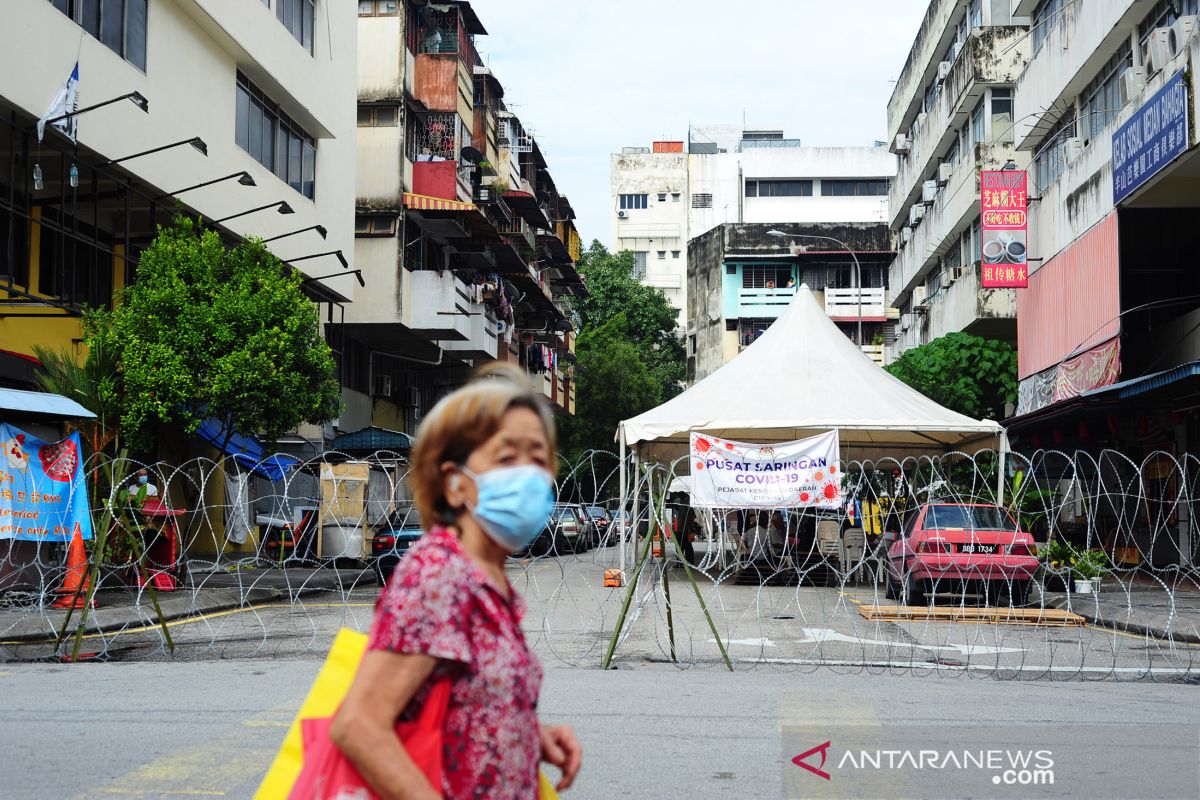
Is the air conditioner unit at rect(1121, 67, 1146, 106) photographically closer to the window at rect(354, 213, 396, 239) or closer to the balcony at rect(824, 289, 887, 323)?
the window at rect(354, 213, 396, 239)

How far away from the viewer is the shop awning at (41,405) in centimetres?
1494

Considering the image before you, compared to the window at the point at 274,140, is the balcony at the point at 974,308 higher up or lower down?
lower down

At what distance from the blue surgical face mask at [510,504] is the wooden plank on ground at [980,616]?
1291cm

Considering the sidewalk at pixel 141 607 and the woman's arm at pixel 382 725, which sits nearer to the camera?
the woman's arm at pixel 382 725

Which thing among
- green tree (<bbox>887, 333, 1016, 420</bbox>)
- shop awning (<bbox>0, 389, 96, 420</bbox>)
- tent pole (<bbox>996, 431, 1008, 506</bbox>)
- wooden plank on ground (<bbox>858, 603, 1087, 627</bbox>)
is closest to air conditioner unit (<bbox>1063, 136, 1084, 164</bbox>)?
green tree (<bbox>887, 333, 1016, 420</bbox>)

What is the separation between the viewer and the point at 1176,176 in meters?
21.1

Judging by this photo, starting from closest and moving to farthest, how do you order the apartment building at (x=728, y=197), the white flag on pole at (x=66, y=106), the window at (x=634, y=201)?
the white flag on pole at (x=66, y=106)
the apartment building at (x=728, y=197)
the window at (x=634, y=201)

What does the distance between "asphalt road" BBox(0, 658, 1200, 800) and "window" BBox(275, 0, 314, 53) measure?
19996mm

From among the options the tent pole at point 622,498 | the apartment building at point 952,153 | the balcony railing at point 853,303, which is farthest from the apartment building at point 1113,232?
the balcony railing at point 853,303

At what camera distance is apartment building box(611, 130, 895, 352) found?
2719 inches

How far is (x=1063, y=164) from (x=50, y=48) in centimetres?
2006

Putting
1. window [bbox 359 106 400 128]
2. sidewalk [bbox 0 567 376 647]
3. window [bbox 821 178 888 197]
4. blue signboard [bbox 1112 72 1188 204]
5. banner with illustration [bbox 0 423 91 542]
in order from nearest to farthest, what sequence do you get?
sidewalk [bbox 0 567 376 647]
banner with illustration [bbox 0 423 91 542]
blue signboard [bbox 1112 72 1188 204]
window [bbox 359 106 400 128]
window [bbox 821 178 888 197]

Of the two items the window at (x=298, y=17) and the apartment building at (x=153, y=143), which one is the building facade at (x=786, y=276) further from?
the window at (x=298, y=17)

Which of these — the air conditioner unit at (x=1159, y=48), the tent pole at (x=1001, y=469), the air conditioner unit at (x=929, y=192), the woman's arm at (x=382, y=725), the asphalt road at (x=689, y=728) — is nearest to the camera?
the woman's arm at (x=382, y=725)
